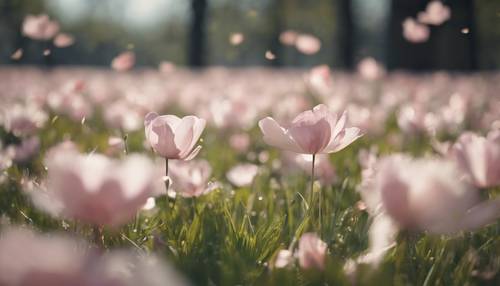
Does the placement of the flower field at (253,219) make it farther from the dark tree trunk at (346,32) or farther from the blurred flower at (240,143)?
the dark tree trunk at (346,32)

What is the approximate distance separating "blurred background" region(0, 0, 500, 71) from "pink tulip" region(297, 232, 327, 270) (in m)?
1.06

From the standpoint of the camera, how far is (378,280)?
846 mm

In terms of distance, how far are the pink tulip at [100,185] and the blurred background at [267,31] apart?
1223 millimetres

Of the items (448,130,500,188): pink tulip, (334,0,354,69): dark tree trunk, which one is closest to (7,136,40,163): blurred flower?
(448,130,500,188): pink tulip

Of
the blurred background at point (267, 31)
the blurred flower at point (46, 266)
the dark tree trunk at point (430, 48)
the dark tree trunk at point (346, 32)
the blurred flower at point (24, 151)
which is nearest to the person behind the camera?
the blurred flower at point (46, 266)

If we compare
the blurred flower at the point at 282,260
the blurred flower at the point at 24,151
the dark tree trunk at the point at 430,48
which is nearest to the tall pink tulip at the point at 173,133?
the blurred flower at the point at 282,260

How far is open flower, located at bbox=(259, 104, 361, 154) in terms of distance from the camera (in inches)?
44.2

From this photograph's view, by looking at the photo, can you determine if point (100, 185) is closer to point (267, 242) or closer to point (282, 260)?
point (282, 260)

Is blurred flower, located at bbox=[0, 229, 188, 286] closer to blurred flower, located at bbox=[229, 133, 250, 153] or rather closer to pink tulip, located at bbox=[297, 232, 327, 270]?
pink tulip, located at bbox=[297, 232, 327, 270]

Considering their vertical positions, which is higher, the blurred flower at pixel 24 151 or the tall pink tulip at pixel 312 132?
the tall pink tulip at pixel 312 132

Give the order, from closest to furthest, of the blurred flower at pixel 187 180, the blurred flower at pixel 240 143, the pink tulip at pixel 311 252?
the pink tulip at pixel 311 252, the blurred flower at pixel 187 180, the blurred flower at pixel 240 143

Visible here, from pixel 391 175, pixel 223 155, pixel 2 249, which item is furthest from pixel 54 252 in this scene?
pixel 223 155

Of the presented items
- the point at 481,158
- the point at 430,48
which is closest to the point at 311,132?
the point at 481,158

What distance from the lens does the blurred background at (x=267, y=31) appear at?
573cm
